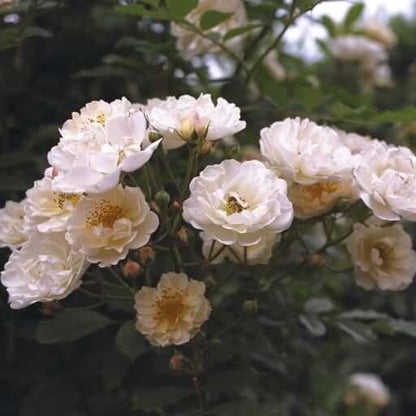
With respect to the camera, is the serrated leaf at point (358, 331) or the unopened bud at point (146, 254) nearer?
the unopened bud at point (146, 254)

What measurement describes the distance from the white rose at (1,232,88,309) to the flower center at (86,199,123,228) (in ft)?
0.14

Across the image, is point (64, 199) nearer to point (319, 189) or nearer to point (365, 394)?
point (319, 189)

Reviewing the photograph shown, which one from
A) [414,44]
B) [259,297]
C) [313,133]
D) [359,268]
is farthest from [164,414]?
[414,44]

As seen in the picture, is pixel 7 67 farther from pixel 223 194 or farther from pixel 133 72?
pixel 223 194

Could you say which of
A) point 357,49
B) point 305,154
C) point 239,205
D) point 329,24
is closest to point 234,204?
point 239,205

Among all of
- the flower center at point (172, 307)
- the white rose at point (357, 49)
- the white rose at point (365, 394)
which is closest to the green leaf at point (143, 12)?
the flower center at point (172, 307)

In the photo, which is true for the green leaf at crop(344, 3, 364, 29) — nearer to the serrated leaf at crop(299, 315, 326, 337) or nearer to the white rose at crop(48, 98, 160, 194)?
the serrated leaf at crop(299, 315, 326, 337)

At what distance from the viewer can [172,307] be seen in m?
0.80

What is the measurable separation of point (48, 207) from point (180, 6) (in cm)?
35

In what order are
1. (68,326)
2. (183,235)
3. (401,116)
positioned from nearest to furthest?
(183,235)
(68,326)
(401,116)

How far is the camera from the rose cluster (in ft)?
2.40

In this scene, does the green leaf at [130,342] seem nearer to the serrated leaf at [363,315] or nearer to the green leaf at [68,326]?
Result: the green leaf at [68,326]

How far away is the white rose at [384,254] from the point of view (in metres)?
0.92

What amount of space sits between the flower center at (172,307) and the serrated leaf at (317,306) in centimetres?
36
